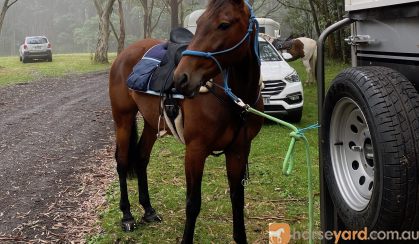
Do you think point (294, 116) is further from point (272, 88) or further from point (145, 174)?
point (145, 174)

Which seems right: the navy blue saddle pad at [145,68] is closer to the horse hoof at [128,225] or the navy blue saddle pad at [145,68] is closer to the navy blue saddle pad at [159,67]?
the navy blue saddle pad at [159,67]

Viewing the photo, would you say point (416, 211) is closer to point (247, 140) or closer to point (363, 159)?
point (363, 159)

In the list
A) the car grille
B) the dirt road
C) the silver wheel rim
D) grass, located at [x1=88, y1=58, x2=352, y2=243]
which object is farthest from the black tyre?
the silver wheel rim

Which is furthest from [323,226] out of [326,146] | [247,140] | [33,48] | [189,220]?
[33,48]

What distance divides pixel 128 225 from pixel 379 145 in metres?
2.94

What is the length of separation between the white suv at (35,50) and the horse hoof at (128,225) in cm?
2769

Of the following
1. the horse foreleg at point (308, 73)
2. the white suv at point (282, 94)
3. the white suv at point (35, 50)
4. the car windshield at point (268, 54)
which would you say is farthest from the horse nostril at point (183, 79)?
the white suv at point (35, 50)

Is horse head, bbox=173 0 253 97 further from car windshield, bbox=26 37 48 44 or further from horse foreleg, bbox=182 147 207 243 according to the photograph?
car windshield, bbox=26 37 48 44

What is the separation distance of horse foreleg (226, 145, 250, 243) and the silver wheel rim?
925 mm

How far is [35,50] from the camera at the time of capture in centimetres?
2980

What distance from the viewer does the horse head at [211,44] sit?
2.72 metres

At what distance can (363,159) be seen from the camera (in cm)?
258

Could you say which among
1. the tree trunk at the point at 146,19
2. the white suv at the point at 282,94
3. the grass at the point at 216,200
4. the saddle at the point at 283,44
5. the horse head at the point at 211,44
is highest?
the tree trunk at the point at 146,19

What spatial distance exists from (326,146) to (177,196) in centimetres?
282
